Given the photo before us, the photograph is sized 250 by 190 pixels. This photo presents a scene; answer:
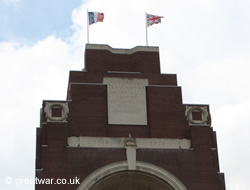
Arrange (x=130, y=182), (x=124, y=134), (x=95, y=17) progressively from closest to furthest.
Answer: (x=130, y=182) → (x=124, y=134) → (x=95, y=17)

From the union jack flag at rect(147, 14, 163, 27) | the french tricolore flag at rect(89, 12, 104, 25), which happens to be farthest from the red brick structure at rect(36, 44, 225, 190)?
the union jack flag at rect(147, 14, 163, 27)

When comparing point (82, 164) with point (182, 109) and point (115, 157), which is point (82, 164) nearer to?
point (115, 157)

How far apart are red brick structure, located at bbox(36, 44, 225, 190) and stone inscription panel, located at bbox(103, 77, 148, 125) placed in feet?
0.28

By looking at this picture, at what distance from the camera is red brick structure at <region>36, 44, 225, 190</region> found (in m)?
57.6

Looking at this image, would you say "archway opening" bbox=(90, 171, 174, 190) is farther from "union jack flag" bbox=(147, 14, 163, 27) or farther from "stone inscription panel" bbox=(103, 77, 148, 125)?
"union jack flag" bbox=(147, 14, 163, 27)

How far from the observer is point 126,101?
61312mm

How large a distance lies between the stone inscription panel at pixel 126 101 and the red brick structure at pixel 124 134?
0.28 ft

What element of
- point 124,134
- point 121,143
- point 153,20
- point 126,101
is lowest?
point 121,143

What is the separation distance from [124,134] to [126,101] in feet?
10.1

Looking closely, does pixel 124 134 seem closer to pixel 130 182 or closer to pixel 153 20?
pixel 130 182

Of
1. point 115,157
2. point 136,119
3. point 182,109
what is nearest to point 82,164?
point 115,157

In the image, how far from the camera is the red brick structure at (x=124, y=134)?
57594 millimetres

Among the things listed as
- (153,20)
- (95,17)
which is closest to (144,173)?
(153,20)

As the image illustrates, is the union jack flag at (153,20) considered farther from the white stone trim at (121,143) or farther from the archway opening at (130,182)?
the archway opening at (130,182)
